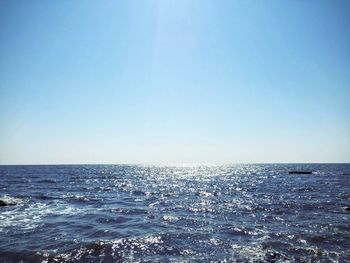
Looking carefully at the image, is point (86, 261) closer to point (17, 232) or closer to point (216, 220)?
point (17, 232)

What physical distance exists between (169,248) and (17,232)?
9.62 meters

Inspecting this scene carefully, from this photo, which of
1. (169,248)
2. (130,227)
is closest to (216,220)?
(130,227)

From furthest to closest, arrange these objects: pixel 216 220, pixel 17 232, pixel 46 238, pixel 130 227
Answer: pixel 216 220
pixel 130 227
pixel 17 232
pixel 46 238

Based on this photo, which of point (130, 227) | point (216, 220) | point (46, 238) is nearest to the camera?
point (46, 238)

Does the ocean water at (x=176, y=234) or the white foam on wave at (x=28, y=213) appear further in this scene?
the white foam on wave at (x=28, y=213)

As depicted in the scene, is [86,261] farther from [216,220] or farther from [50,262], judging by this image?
[216,220]

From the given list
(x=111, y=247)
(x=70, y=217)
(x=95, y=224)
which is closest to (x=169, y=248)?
(x=111, y=247)

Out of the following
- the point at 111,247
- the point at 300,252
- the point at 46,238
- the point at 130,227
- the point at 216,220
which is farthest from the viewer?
the point at 216,220

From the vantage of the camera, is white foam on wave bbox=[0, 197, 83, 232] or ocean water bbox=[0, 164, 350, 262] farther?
white foam on wave bbox=[0, 197, 83, 232]

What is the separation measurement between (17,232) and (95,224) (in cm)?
459

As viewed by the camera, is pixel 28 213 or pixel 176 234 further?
pixel 28 213

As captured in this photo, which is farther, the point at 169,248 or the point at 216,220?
the point at 216,220

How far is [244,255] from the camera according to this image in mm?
12992

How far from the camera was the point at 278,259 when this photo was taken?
1226 centimetres
